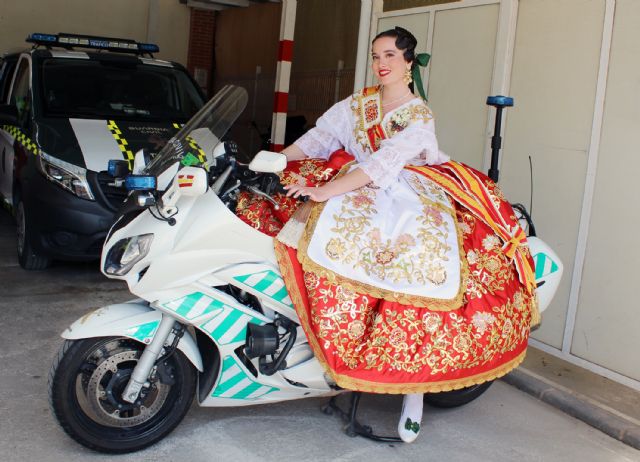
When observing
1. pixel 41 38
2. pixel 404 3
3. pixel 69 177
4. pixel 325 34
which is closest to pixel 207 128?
pixel 69 177

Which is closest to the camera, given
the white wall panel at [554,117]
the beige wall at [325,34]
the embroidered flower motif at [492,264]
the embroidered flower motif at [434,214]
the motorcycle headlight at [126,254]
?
the motorcycle headlight at [126,254]

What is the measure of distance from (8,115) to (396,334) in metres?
4.07

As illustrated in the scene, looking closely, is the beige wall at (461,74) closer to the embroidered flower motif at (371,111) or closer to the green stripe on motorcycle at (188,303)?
the embroidered flower motif at (371,111)

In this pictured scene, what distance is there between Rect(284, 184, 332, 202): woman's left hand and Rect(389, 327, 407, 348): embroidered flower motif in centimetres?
57

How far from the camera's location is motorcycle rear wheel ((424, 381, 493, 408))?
11.5 feet

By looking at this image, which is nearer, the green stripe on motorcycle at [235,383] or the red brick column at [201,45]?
the green stripe on motorcycle at [235,383]

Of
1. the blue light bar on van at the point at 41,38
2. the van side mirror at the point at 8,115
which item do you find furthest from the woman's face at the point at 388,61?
the blue light bar on van at the point at 41,38

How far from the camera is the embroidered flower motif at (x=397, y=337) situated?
9.05 feet

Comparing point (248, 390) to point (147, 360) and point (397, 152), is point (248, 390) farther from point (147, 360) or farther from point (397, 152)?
point (397, 152)

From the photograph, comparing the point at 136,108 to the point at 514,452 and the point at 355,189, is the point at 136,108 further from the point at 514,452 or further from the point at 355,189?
the point at 514,452

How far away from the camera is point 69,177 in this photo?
5.00 meters

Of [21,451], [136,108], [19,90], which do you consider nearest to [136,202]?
[21,451]

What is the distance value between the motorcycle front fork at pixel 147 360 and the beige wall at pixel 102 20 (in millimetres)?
10367

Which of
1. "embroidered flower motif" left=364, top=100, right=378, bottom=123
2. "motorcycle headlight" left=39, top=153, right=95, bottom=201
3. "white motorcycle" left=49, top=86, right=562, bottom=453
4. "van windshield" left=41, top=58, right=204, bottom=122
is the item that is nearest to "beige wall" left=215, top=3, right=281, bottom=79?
"van windshield" left=41, top=58, right=204, bottom=122
